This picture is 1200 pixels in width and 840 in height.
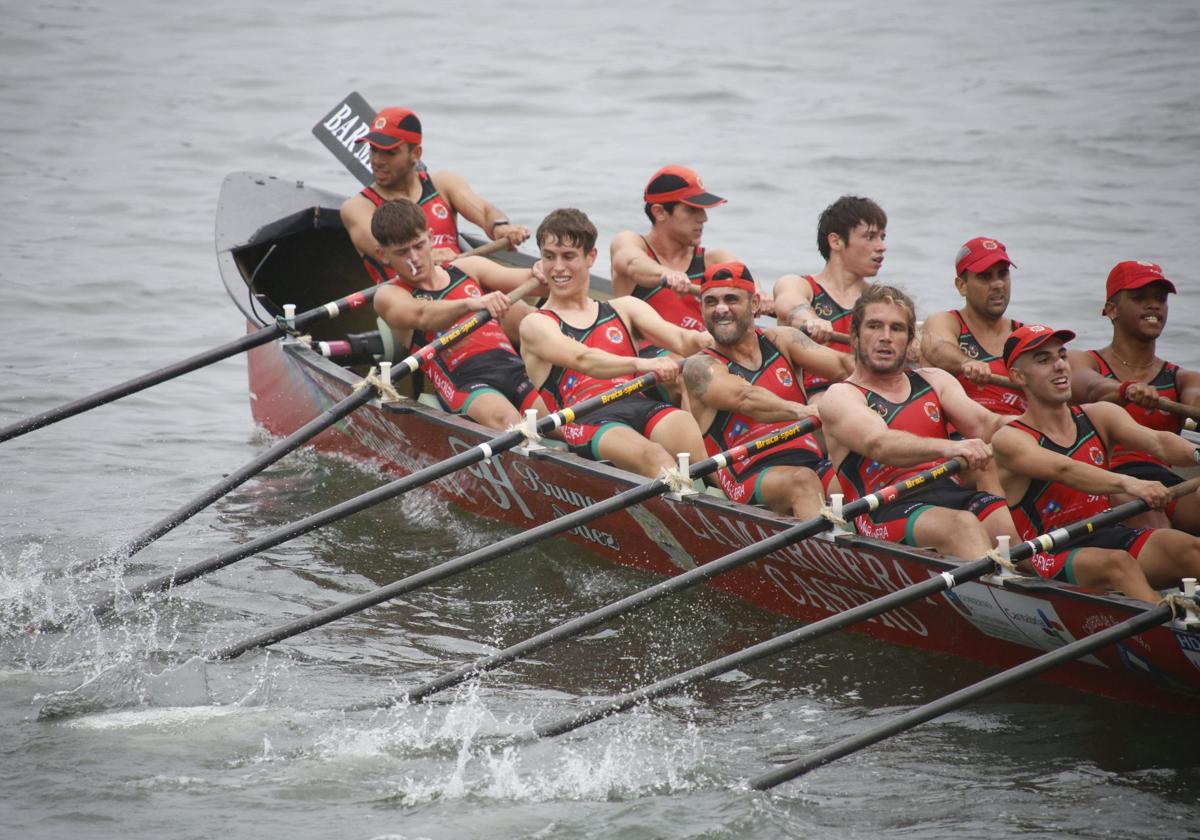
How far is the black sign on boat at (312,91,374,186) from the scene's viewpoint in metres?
10.4

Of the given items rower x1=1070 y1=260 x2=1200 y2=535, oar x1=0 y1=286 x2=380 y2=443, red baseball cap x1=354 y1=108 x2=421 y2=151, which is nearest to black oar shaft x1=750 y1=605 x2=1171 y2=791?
rower x1=1070 y1=260 x2=1200 y2=535

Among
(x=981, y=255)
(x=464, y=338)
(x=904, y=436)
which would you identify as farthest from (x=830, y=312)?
(x=464, y=338)

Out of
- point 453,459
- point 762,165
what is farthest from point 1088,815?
point 762,165

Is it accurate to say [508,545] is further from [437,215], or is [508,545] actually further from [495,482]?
[437,215]

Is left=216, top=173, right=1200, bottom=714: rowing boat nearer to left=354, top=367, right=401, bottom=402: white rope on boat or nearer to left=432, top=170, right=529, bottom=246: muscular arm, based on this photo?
left=354, top=367, right=401, bottom=402: white rope on boat

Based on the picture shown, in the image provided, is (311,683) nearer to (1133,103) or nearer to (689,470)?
(689,470)

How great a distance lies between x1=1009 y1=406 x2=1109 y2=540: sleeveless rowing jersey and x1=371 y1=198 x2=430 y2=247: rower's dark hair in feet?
11.4

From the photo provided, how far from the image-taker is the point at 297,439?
7711mm

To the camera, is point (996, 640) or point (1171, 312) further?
point (1171, 312)

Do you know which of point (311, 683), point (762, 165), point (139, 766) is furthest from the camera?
point (762, 165)

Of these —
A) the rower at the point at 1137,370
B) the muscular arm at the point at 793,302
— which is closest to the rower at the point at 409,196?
the muscular arm at the point at 793,302

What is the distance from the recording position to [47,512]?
9102 mm

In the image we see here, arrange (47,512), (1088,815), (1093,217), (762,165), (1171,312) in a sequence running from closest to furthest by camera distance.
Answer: (1088,815)
(47,512)
(1171,312)
(1093,217)
(762,165)

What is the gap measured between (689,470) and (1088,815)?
88.8 inches
